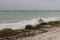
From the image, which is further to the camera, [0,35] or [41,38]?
[0,35]

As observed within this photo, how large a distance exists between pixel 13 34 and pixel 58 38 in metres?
3.01

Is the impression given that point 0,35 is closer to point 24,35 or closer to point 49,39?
point 24,35

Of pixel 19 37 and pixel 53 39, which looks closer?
pixel 53 39

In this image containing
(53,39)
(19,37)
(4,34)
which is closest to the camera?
Answer: (53,39)

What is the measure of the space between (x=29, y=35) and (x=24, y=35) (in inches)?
13.0

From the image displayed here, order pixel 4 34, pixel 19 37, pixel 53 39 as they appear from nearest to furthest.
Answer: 1. pixel 53 39
2. pixel 19 37
3. pixel 4 34

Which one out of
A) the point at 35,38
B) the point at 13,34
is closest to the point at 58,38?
the point at 35,38

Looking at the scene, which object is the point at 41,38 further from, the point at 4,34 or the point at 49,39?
the point at 4,34

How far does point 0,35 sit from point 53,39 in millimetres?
3376

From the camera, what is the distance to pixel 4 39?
10.2 m

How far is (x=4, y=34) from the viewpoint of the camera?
11.5 m

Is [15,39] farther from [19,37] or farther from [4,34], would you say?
[4,34]

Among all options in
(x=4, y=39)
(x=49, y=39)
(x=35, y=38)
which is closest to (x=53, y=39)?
(x=49, y=39)

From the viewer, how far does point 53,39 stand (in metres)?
10.0
